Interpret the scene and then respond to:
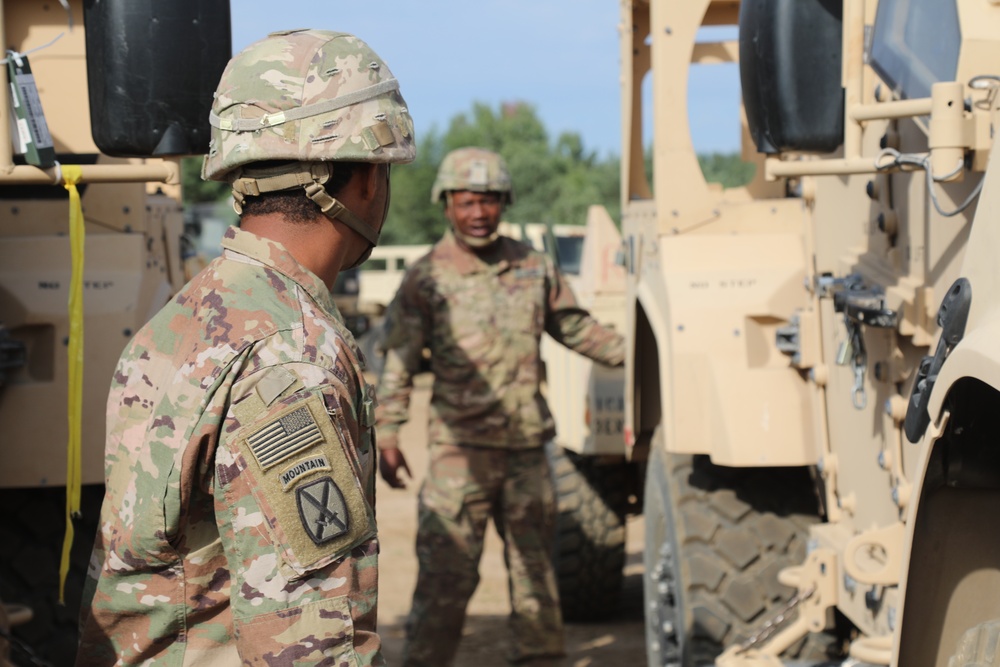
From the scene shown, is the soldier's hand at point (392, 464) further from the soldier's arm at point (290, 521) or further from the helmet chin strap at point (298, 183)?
the soldier's arm at point (290, 521)

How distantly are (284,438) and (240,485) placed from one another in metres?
0.10

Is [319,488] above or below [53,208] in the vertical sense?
below

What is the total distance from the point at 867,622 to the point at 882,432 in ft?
1.42

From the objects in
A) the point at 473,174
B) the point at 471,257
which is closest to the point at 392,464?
the point at 471,257

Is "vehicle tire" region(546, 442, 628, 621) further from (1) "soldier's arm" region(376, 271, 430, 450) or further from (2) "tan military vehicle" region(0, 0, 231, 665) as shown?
(2) "tan military vehicle" region(0, 0, 231, 665)

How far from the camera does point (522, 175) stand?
129ft

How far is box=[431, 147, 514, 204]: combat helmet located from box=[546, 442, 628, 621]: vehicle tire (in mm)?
1387

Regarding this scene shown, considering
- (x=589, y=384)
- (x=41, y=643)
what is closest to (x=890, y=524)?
(x=41, y=643)

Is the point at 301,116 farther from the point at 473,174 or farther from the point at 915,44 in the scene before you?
the point at 473,174

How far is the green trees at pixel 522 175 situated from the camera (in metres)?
34.7

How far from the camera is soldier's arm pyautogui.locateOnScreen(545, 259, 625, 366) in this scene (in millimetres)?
5426

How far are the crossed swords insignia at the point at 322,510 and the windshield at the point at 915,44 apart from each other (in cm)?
129

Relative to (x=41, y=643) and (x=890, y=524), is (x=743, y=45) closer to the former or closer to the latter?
(x=890, y=524)

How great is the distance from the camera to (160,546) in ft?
6.59
